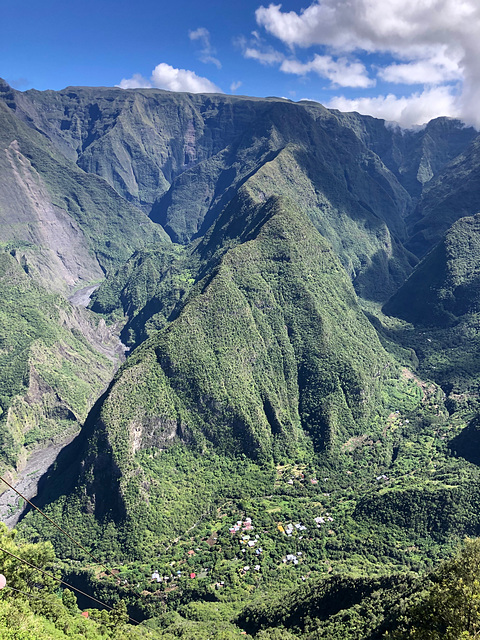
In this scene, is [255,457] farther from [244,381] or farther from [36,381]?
[36,381]

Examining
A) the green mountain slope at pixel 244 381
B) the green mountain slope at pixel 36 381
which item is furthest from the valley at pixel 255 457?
the green mountain slope at pixel 36 381

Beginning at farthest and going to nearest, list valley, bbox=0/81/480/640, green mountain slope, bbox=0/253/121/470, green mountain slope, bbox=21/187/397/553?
green mountain slope, bbox=0/253/121/470
green mountain slope, bbox=21/187/397/553
valley, bbox=0/81/480/640

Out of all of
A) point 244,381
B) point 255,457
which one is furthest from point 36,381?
point 255,457

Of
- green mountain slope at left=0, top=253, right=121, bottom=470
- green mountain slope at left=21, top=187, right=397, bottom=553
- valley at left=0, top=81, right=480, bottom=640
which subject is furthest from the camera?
green mountain slope at left=0, top=253, right=121, bottom=470

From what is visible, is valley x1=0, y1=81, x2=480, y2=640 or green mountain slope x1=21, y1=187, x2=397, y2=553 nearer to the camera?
valley x1=0, y1=81, x2=480, y2=640

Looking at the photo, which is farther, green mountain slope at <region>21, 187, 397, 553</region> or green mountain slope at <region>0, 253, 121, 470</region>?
green mountain slope at <region>0, 253, 121, 470</region>

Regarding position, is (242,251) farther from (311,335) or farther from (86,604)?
(86,604)

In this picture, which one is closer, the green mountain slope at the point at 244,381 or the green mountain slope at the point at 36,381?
the green mountain slope at the point at 244,381

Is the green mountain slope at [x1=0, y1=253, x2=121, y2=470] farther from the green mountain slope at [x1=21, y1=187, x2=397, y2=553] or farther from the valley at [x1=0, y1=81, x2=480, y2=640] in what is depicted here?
the green mountain slope at [x1=21, y1=187, x2=397, y2=553]

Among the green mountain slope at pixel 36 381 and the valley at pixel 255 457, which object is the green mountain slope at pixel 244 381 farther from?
the green mountain slope at pixel 36 381

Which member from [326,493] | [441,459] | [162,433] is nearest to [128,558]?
[162,433]

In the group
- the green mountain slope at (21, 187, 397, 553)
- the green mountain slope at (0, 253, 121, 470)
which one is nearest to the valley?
the green mountain slope at (21, 187, 397, 553)
